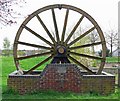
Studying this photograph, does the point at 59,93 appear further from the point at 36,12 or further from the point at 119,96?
the point at 36,12

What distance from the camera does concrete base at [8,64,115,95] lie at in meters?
11.4

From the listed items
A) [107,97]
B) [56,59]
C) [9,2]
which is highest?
[9,2]

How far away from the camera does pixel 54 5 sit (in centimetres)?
1256

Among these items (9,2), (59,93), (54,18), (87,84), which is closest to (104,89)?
(87,84)

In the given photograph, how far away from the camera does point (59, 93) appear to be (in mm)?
11055

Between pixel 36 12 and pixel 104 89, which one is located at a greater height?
pixel 36 12

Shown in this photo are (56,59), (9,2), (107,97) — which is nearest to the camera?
(9,2)

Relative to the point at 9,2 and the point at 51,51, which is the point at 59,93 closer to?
the point at 51,51

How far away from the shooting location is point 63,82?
1145cm

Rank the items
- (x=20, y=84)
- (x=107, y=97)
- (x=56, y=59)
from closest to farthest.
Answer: (x=107, y=97)
(x=20, y=84)
(x=56, y=59)

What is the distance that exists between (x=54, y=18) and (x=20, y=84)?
312cm

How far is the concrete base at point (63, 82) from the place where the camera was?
11367 millimetres

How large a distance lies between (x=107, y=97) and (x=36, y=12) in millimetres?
4478

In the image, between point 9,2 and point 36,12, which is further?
point 36,12
